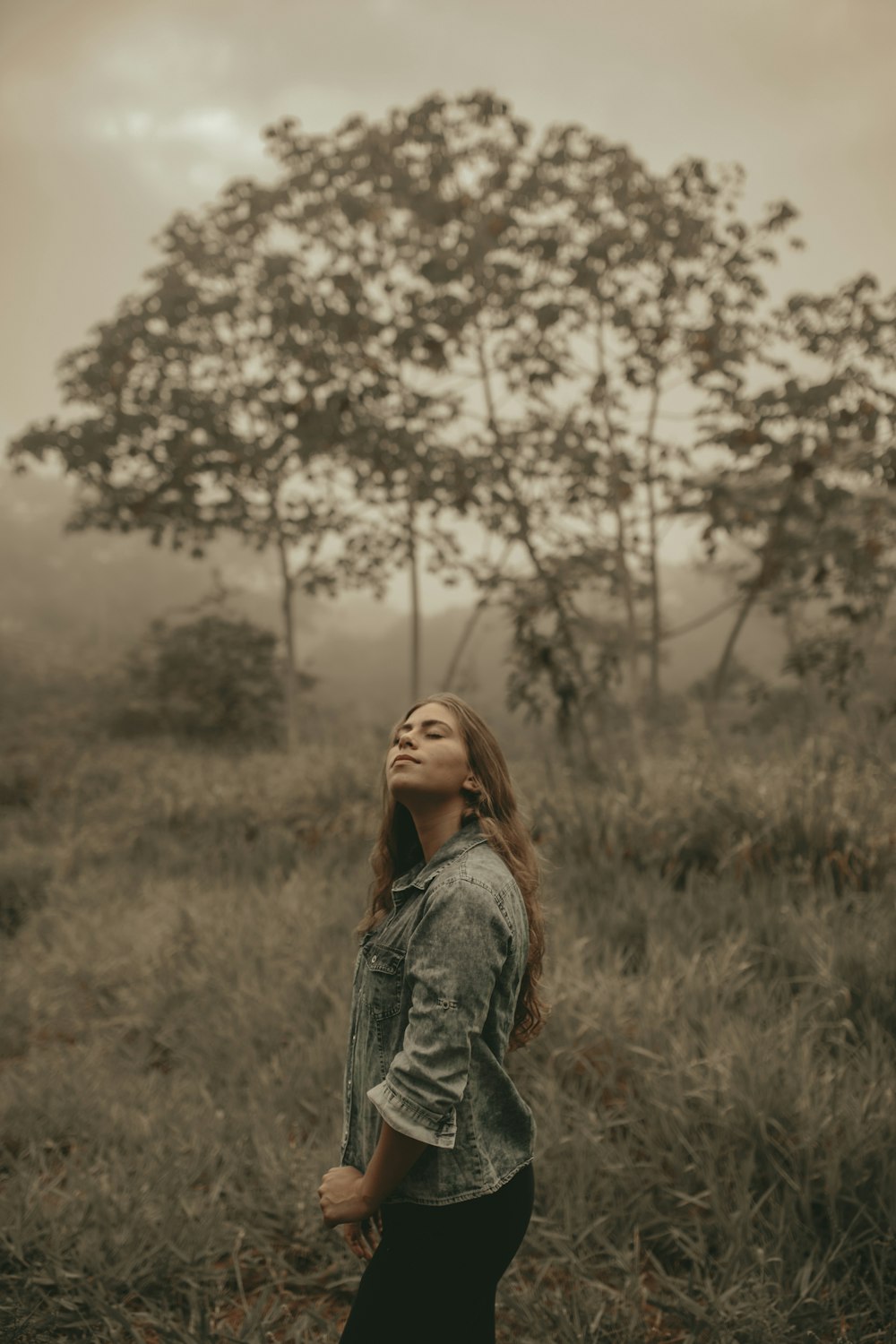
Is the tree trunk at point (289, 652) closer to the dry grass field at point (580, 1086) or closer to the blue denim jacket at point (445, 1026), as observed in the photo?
the dry grass field at point (580, 1086)

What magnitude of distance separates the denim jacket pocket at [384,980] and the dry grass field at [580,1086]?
131 centimetres

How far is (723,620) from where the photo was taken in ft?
155

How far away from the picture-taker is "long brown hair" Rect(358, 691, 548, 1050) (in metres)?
1.71

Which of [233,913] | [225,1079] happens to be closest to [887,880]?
[225,1079]

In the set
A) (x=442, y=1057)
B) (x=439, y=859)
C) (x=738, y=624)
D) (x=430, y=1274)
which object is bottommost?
(x=430, y=1274)

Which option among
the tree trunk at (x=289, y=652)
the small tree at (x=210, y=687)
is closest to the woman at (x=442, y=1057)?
the tree trunk at (x=289, y=652)

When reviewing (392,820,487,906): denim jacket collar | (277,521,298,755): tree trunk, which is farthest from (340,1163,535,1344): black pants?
(277,521,298,755): tree trunk

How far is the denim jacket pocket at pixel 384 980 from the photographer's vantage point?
5.23ft

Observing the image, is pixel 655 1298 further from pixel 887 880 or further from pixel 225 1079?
pixel 887 880

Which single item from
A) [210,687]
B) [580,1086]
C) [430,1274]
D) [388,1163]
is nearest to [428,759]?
[388,1163]

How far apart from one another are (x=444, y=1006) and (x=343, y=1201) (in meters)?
0.40

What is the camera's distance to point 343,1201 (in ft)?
4.77

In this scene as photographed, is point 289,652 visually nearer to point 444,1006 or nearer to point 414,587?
point 414,587

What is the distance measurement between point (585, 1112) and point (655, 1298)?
0.59 m
